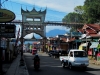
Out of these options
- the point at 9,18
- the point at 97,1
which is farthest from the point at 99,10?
the point at 9,18

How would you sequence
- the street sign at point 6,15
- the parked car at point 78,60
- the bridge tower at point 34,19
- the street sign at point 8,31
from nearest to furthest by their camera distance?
the street sign at point 6,15 < the street sign at point 8,31 < the parked car at point 78,60 < the bridge tower at point 34,19

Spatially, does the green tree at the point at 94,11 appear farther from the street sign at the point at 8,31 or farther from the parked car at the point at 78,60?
the street sign at the point at 8,31

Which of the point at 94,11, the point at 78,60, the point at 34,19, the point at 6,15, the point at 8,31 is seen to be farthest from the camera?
the point at 34,19

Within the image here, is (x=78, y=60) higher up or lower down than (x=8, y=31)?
lower down

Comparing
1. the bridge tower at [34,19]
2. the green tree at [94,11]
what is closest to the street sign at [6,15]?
the green tree at [94,11]

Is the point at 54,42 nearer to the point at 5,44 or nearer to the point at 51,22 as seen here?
the point at 51,22

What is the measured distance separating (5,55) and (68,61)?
576 inches

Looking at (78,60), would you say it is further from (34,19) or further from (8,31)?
(34,19)

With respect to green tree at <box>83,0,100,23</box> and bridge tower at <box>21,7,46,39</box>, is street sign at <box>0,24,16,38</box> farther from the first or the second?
bridge tower at <box>21,7,46,39</box>

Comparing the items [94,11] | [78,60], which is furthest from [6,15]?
[94,11]

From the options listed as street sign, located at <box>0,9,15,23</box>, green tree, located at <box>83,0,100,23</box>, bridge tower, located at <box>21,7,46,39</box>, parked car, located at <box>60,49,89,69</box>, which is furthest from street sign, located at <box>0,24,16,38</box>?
bridge tower, located at <box>21,7,46,39</box>

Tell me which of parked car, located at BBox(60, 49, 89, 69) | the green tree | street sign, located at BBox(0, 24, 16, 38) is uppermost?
the green tree

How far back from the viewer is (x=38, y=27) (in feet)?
398

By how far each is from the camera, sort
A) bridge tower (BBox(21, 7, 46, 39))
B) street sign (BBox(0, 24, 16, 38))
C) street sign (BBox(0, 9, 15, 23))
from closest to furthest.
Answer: street sign (BBox(0, 9, 15, 23)) < street sign (BBox(0, 24, 16, 38)) < bridge tower (BBox(21, 7, 46, 39))
